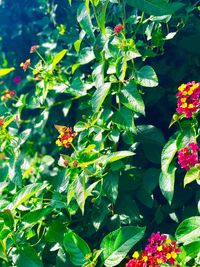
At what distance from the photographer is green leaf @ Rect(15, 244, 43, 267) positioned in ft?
5.00

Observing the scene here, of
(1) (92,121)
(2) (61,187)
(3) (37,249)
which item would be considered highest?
(1) (92,121)

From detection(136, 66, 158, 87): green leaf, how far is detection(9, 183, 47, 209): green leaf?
0.48m

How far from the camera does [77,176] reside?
155 centimetres

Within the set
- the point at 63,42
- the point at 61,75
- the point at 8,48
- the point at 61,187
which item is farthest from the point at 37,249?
the point at 8,48

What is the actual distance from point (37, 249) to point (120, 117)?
1.84 ft

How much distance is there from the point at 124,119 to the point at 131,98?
0.08m

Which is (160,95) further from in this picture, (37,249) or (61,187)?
(37,249)

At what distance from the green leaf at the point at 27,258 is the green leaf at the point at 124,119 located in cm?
51

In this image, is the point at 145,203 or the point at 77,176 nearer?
the point at 77,176

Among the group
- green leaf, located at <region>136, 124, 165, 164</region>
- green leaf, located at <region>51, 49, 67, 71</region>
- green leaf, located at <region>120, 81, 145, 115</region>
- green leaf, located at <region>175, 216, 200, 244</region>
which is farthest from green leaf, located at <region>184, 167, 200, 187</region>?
green leaf, located at <region>51, 49, 67, 71</region>

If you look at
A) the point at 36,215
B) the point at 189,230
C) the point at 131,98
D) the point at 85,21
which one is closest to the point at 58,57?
the point at 85,21

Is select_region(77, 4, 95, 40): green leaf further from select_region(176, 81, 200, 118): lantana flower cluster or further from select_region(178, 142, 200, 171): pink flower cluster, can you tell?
select_region(178, 142, 200, 171): pink flower cluster

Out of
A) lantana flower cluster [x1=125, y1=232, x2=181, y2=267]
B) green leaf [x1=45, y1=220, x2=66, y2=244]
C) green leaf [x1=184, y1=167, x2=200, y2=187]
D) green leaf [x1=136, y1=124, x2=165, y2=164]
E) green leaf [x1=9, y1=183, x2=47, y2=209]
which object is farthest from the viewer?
green leaf [x1=136, y1=124, x2=165, y2=164]

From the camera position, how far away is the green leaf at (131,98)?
62.4 inches
